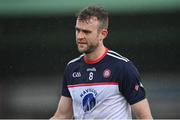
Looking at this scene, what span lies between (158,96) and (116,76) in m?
6.83

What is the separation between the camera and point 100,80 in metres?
5.44

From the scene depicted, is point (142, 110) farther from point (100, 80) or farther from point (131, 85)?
point (100, 80)

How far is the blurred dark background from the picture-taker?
12.0 metres

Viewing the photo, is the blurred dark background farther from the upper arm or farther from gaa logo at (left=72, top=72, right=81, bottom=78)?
gaa logo at (left=72, top=72, right=81, bottom=78)

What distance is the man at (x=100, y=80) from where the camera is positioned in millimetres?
5348

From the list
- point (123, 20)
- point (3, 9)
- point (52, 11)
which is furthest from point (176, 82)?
point (3, 9)

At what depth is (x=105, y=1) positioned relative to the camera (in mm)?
11648

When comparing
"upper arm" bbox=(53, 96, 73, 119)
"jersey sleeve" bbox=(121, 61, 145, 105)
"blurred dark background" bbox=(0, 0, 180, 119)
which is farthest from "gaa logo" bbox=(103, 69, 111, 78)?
"blurred dark background" bbox=(0, 0, 180, 119)

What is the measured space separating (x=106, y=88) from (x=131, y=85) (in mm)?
200

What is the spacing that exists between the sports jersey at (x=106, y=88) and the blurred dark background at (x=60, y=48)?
20.3 ft

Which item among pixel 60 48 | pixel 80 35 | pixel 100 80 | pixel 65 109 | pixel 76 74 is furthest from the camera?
pixel 60 48

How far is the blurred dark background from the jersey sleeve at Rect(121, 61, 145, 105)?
6.30m

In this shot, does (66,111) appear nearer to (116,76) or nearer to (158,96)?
(116,76)

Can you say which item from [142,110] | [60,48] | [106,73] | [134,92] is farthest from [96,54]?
[60,48]
